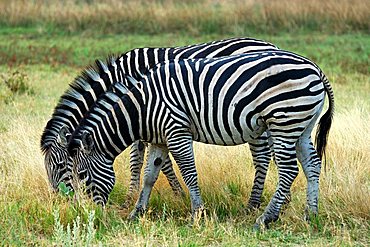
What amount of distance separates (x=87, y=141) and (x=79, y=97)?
0.75m

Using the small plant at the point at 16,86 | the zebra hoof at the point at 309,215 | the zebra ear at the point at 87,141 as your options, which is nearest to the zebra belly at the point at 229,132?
the zebra hoof at the point at 309,215

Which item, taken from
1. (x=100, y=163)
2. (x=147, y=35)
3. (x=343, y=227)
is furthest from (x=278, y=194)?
(x=147, y=35)

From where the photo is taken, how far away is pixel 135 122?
6.59m

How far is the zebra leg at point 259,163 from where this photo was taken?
7.11m

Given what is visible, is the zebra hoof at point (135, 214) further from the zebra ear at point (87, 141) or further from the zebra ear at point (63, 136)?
the zebra ear at point (63, 136)

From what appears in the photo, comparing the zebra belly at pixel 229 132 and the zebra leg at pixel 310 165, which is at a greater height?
the zebra belly at pixel 229 132

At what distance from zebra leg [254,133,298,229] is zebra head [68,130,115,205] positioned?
1.46 m

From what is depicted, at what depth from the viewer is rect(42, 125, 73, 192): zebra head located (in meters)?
6.68

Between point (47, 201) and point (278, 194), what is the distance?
7.00 feet

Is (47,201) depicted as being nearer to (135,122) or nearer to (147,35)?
(135,122)

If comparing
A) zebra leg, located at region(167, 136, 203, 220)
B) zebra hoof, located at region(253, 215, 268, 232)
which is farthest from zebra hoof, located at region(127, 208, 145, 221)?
zebra hoof, located at region(253, 215, 268, 232)

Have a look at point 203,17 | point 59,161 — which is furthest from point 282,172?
point 203,17

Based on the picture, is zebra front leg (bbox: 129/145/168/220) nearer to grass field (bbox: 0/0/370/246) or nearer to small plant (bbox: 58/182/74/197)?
grass field (bbox: 0/0/370/246)

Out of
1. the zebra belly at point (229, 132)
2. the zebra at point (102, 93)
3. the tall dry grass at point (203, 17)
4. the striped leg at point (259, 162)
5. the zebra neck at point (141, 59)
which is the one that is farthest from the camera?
the tall dry grass at point (203, 17)
